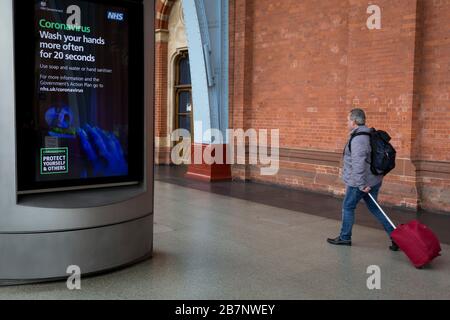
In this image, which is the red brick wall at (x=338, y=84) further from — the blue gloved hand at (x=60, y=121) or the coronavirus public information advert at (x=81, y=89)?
the blue gloved hand at (x=60, y=121)

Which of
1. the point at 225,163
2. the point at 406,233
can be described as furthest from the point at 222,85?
the point at 406,233

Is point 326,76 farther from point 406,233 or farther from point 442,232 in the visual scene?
point 406,233

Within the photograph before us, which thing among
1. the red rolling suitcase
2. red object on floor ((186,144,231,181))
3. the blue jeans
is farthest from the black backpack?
red object on floor ((186,144,231,181))

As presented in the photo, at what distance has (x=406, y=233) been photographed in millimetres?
5477

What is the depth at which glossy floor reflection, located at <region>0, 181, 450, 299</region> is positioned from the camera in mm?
4637

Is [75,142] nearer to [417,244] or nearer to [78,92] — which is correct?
[78,92]

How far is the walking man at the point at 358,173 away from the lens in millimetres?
5992

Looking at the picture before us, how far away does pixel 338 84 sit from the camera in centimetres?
1040

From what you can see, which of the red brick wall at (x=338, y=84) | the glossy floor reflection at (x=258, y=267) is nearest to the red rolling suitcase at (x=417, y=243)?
the glossy floor reflection at (x=258, y=267)

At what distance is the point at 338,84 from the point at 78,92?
6.76 metres

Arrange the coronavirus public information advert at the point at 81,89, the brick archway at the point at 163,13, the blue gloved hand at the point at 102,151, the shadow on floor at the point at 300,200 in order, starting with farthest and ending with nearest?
1. the brick archway at the point at 163,13
2. the shadow on floor at the point at 300,200
3. the blue gloved hand at the point at 102,151
4. the coronavirus public information advert at the point at 81,89

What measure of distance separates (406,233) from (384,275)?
1.81ft

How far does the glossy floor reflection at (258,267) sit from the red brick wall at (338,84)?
2250mm
